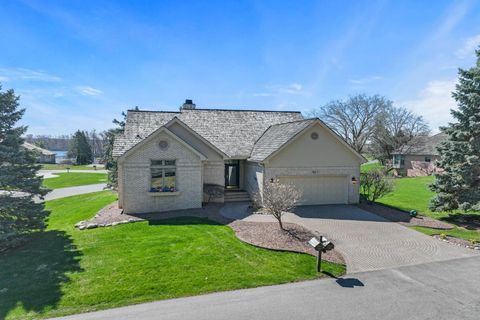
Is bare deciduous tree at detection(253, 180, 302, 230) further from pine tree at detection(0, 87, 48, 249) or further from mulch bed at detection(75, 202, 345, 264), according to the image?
pine tree at detection(0, 87, 48, 249)

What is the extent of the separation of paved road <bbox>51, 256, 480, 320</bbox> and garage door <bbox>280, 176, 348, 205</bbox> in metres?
9.46

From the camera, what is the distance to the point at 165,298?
795cm

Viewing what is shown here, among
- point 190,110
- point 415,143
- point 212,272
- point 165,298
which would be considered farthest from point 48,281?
point 415,143

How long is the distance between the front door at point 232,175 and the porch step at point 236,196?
1.49 meters

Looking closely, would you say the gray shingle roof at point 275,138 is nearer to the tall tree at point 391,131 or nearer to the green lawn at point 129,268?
the green lawn at point 129,268

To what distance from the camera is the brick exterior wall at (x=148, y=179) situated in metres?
16.5

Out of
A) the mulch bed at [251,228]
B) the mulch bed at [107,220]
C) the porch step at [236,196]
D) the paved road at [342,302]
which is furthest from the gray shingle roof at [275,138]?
the paved road at [342,302]

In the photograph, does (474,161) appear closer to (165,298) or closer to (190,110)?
(165,298)

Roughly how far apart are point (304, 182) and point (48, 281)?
14.2m

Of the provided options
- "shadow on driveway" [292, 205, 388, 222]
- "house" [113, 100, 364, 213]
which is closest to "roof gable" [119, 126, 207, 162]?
"house" [113, 100, 364, 213]

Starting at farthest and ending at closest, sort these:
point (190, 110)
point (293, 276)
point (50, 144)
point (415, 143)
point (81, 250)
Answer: point (50, 144), point (415, 143), point (190, 110), point (81, 250), point (293, 276)

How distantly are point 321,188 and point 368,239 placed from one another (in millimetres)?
6473

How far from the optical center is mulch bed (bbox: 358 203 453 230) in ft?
48.9

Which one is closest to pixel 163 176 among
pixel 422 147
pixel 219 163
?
pixel 219 163
